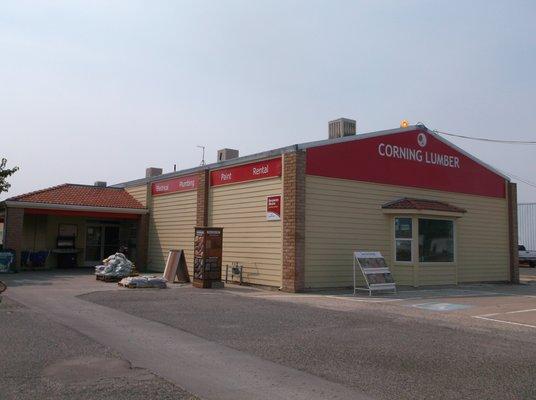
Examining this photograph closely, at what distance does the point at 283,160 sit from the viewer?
1703cm

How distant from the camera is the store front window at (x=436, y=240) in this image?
62.2 feet

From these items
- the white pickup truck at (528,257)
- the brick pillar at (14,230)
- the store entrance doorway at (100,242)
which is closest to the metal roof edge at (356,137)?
the brick pillar at (14,230)

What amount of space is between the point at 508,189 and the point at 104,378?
2147 cm

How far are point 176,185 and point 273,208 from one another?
7140mm

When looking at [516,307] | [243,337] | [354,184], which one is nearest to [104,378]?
[243,337]

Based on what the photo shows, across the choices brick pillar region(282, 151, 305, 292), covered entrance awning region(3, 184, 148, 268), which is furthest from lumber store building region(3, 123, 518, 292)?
covered entrance awning region(3, 184, 148, 268)

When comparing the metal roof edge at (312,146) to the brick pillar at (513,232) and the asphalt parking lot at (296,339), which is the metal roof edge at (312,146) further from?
the asphalt parking lot at (296,339)

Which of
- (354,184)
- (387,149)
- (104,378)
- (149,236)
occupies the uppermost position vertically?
(387,149)

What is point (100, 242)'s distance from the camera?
2742 cm

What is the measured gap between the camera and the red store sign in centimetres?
1762

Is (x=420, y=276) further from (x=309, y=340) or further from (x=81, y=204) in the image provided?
(x=81, y=204)

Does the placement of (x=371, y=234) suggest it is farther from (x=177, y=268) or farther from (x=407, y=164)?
(x=177, y=268)

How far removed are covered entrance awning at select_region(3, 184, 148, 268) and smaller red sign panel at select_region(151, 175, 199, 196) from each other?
1.21 metres

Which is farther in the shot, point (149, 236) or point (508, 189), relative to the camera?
point (149, 236)
